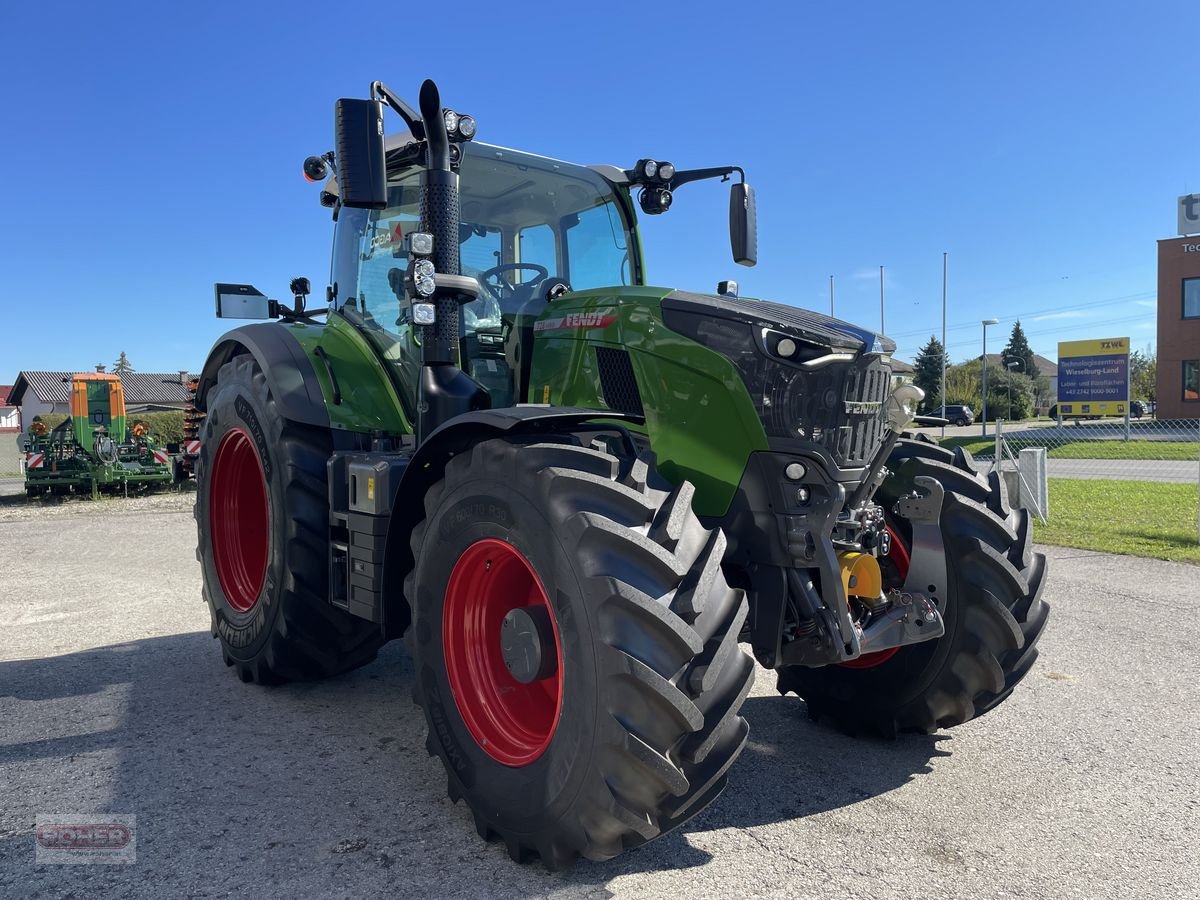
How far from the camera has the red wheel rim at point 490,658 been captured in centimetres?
302

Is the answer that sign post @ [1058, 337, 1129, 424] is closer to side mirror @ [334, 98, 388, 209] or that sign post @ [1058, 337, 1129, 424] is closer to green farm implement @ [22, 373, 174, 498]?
green farm implement @ [22, 373, 174, 498]

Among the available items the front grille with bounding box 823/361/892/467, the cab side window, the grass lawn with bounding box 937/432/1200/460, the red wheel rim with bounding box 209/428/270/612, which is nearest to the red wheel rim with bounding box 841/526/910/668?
the front grille with bounding box 823/361/892/467

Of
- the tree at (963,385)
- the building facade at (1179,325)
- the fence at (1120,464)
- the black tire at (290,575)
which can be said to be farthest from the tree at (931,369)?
the black tire at (290,575)

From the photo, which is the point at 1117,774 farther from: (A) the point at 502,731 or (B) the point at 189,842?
(B) the point at 189,842

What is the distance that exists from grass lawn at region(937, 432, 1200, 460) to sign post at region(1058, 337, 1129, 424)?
2345 mm

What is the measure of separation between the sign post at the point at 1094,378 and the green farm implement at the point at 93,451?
24.8 m

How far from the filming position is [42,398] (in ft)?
193

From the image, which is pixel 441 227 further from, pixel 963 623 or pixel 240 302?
pixel 963 623

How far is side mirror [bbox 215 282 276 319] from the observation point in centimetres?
522

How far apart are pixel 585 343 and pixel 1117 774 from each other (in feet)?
8.86

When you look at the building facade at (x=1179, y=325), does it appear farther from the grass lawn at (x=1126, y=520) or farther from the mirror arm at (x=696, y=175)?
the mirror arm at (x=696, y=175)

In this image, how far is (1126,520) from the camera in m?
10.6

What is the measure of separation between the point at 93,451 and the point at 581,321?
1548 cm

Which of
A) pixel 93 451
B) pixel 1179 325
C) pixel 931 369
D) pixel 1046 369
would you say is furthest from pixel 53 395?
pixel 1046 369
